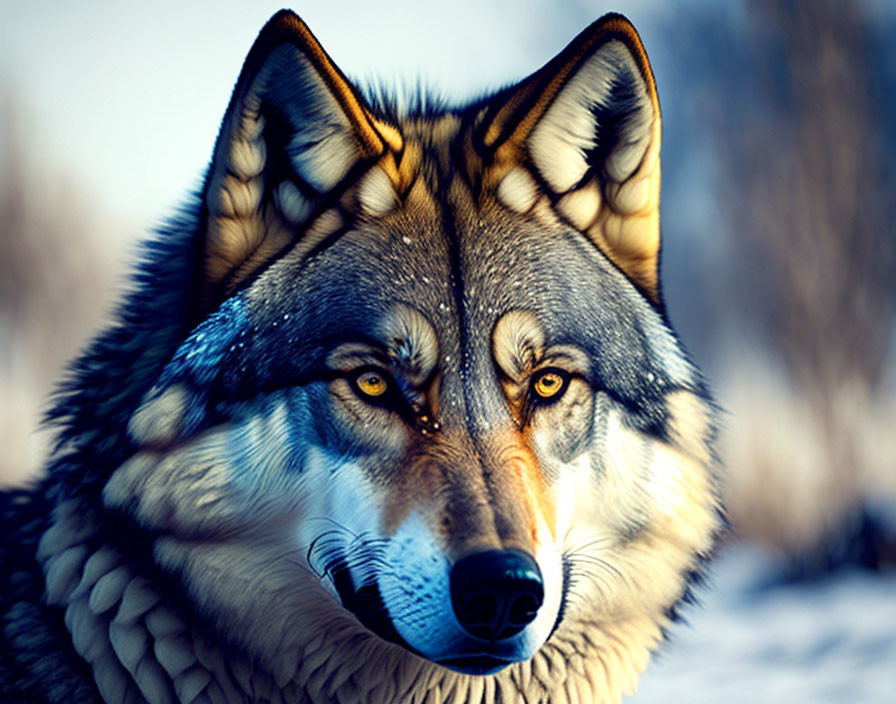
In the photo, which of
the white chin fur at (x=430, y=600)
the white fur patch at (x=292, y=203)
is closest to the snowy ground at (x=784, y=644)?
the white chin fur at (x=430, y=600)

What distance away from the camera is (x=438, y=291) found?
5.11 ft

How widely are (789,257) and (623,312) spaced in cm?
441

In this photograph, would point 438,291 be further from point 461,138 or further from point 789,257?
point 789,257

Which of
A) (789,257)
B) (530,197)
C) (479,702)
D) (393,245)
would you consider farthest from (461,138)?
(789,257)

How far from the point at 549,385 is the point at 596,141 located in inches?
24.4

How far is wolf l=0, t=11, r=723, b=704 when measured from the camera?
1.47 meters

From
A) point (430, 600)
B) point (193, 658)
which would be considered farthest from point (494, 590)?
point (193, 658)

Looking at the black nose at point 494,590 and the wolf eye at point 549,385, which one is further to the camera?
the wolf eye at point 549,385

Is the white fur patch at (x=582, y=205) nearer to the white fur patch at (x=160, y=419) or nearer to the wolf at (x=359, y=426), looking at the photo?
the wolf at (x=359, y=426)

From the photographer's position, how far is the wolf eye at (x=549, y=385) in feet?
5.19

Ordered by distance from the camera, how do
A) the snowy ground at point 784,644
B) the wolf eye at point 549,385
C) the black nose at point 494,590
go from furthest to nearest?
1. the snowy ground at point 784,644
2. the wolf eye at point 549,385
3. the black nose at point 494,590

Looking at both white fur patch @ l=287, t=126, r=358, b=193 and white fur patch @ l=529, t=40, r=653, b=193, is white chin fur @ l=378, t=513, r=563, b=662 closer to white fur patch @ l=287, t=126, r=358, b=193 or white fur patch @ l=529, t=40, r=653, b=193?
A: white fur patch @ l=287, t=126, r=358, b=193

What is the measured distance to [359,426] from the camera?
1483 millimetres

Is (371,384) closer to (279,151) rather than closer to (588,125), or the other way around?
(279,151)
